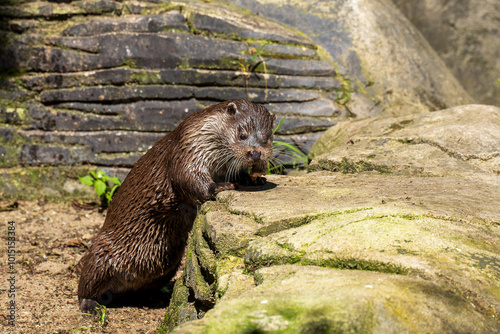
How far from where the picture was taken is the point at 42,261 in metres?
3.82

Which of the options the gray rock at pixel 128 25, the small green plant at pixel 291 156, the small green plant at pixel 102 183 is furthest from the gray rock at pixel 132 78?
the small green plant at pixel 102 183

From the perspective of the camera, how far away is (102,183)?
459 centimetres

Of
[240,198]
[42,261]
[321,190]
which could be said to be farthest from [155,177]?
[42,261]

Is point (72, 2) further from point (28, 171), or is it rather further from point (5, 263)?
point (5, 263)

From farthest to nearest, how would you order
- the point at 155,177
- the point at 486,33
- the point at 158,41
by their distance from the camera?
the point at 486,33
the point at 158,41
the point at 155,177

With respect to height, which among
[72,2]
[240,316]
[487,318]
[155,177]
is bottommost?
[155,177]

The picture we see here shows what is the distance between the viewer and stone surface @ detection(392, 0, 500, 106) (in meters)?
6.37

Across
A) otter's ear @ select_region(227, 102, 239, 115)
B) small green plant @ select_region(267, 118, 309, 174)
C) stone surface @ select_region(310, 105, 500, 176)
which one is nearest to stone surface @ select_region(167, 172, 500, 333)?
stone surface @ select_region(310, 105, 500, 176)

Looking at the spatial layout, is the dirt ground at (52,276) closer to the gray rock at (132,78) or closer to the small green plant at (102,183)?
the small green plant at (102,183)

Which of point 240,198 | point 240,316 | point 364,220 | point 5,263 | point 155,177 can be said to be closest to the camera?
point 240,316

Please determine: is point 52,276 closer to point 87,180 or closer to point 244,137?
point 87,180

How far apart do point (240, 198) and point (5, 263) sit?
2.21m

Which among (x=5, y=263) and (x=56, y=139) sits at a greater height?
(x=56, y=139)

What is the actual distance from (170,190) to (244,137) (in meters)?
0.61
